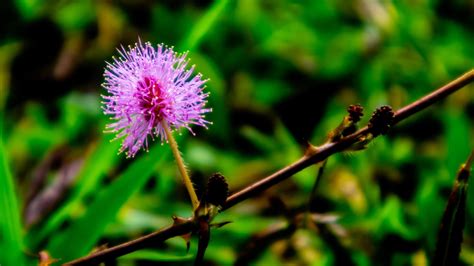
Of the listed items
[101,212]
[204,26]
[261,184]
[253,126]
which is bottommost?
[261,184]

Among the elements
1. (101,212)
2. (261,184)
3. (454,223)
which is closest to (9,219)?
(101,212)

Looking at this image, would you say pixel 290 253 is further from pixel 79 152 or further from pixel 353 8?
pixel 353 8

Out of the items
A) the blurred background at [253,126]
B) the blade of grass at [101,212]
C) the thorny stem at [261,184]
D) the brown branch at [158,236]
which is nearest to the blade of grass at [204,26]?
the blurred background at [253,126]

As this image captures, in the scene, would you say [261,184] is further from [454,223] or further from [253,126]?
[253,126]

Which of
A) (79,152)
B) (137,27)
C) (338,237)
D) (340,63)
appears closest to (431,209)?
(338,237)

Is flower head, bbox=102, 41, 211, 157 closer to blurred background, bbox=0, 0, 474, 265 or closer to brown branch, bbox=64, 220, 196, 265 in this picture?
brown branch, bbox=64, 220, 196, 265
